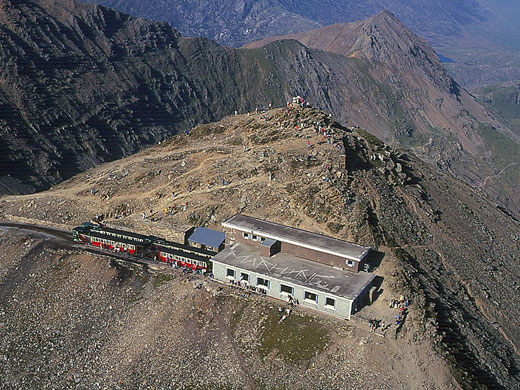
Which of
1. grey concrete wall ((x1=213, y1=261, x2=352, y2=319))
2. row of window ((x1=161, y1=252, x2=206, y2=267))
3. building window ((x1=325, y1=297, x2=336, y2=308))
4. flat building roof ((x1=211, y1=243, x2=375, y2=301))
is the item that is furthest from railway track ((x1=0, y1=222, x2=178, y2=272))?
building window ((x1=325, y1=297, x2=336, y2=308))

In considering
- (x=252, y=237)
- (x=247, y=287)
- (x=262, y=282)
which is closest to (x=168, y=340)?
(x=247, y=287)

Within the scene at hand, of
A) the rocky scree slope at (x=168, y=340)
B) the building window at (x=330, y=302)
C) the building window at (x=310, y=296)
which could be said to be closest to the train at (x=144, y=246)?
the rocky scree slope at (x=168, y=340)

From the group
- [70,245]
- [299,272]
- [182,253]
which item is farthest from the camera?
[70,245]

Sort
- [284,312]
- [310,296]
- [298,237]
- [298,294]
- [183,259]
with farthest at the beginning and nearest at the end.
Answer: [183,259] < [298,237] < [298,294] < [310,296] < [284,312]

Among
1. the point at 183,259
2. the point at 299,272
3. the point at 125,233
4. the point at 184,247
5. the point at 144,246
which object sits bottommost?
the point at 125,233

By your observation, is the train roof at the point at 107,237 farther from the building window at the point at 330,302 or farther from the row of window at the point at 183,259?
the building window at the point at 330,302

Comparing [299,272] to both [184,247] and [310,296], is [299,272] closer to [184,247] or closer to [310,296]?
[310,296]

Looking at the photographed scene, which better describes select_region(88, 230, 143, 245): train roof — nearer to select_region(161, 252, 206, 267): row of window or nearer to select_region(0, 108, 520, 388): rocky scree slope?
select_region(0, 108, 520, 388): rocky scree slope

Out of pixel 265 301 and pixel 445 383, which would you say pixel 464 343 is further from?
pixel 265 301
